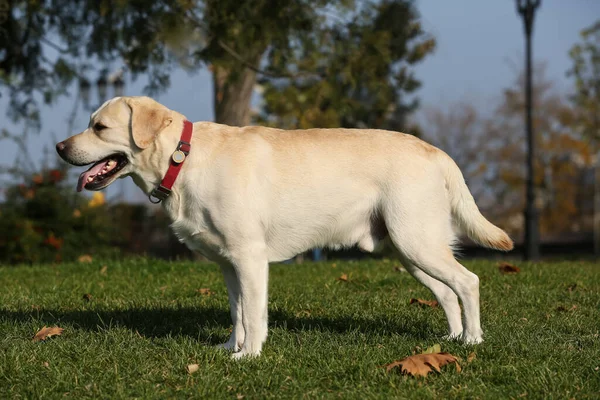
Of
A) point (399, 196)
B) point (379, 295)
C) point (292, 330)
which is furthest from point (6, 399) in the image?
point (379, 295)

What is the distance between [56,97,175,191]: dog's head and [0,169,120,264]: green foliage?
29.7 ft

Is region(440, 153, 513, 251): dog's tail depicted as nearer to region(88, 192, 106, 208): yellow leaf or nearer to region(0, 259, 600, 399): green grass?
region(0, 259, 600, 399): green grass

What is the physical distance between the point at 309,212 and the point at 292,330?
1.06 m

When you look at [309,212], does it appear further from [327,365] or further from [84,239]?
[84,239]

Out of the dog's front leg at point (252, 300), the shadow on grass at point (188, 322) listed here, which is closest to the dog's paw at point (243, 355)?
the dog's front leg at point (252, 300)

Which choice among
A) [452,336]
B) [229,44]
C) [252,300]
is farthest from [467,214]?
[229,44]

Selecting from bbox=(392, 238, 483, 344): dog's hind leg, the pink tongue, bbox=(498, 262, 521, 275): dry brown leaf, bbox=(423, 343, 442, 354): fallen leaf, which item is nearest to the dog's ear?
the pink tongue

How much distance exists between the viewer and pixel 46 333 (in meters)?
5.34

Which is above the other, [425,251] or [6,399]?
[425,251]

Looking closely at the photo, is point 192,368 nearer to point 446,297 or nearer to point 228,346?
point 228,346

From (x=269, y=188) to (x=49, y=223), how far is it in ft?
32.6

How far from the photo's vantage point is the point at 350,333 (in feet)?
17.4

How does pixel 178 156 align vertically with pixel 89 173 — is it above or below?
above

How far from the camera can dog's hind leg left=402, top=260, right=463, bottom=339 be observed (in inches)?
208
